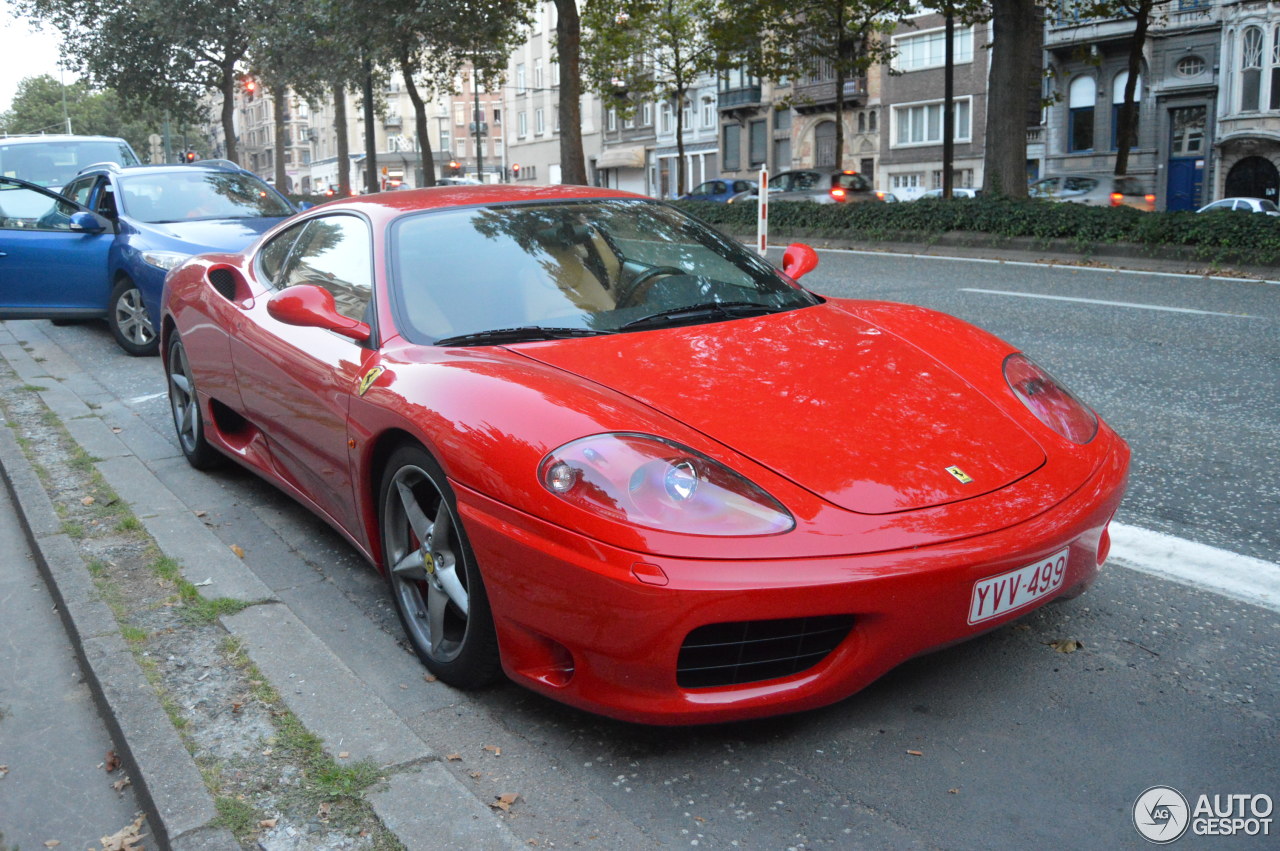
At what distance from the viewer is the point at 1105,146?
39.4 metres

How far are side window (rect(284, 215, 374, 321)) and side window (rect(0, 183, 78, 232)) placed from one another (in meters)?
5.42

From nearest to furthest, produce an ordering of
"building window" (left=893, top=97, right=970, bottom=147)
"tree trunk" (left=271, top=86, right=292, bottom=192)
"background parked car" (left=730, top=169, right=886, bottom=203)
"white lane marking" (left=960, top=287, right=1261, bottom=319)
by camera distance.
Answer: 1. "white lane marking" (left=960, top=287, right=1261, bottom=319)
2. "background parked car" (left=730, top=169, right=886, bottom=203)
3. "tree trunk" (left=271, top=86, right=292, bottom=192)
4. "building window" (left=893, top=97, right=970, bottom=147)

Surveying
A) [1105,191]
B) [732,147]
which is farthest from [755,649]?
[732,147]

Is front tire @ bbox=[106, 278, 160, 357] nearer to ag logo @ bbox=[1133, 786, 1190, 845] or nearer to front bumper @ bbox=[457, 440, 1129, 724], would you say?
front bumper @ bbox=[457, 440, 1129, 724]

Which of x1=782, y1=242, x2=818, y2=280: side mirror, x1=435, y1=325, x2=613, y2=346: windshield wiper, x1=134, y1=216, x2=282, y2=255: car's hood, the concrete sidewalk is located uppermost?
x1=134, y1=216, x2=282, y2=255: car's hood

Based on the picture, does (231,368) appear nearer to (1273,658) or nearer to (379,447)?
(379,447)

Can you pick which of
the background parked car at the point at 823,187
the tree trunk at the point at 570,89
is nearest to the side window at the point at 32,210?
the tree trunk at the point at 570,89

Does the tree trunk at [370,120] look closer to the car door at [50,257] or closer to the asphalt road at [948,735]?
the car door at [50,257]

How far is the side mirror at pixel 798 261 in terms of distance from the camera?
4355 millimetres

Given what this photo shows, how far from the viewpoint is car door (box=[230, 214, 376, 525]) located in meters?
3.54

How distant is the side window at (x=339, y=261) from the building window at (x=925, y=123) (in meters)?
42.9

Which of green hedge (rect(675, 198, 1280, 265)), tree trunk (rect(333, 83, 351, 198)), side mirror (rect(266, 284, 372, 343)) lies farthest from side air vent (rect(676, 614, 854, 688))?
tree trunk (rect(333, 83, 351, 198))

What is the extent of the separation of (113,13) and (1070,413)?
137ft

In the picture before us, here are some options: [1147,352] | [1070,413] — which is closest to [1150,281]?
[1147,352]
